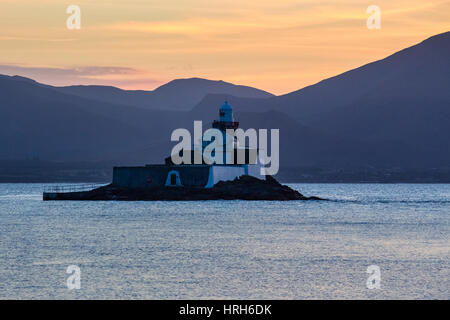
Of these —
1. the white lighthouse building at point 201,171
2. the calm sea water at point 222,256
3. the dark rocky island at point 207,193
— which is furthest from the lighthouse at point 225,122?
the calm sea water at point 222,256

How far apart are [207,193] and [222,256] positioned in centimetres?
4838

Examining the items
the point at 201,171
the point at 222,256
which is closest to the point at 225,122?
the point at 201,171

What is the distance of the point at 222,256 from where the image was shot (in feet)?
140

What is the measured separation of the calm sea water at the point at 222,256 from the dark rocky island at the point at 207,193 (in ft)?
53.7

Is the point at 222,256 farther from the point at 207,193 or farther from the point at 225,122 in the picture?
the point at 225,122

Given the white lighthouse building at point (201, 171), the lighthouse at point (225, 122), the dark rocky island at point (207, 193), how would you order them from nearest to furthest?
the white lighthouse building at point (201, 171) < the dark rocky island at point (207, 193) < the lighthouse at point (225, 122)

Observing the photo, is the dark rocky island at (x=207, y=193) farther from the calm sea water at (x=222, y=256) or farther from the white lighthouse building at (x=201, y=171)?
the calm sea water at (x=222, y=256)

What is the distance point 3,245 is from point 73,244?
11.9ft

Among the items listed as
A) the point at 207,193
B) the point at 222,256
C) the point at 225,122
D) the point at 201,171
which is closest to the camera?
the point at 222,256

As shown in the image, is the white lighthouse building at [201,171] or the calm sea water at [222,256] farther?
the white lighthouse building at [201,171]

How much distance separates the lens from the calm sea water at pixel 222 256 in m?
32.2

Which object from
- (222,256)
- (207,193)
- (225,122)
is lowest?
(222,256)
